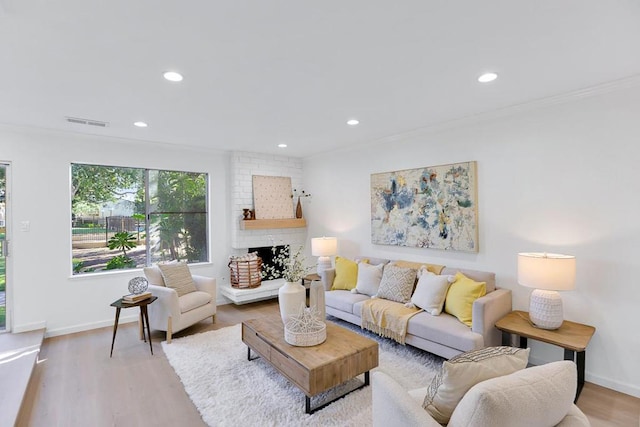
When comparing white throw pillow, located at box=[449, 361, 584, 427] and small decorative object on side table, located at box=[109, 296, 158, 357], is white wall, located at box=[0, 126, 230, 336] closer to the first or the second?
small decorative object on side table, located at box=[109, 296, 158, 357]

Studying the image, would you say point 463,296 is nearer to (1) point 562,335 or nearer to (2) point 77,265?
(1) point 562,335

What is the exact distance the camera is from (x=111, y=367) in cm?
304

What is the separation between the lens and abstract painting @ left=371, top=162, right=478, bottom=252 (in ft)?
11.4

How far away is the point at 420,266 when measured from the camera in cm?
378

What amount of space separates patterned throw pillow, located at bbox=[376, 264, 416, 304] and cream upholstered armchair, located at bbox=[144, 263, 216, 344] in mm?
2152

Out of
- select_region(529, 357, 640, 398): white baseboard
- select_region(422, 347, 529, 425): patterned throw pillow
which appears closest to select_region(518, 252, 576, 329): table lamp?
select_region(529, 357, 640, 398): white baseboard

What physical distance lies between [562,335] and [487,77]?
2.08 m

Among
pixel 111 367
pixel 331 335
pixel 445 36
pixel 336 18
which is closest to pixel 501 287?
pixel 331 335

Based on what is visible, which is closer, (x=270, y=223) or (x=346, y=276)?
(x=346, y=276)

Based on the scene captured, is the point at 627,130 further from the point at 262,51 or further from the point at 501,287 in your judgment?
the point at 262,51

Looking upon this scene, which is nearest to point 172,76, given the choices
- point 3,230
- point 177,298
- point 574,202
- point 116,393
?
point 177,298

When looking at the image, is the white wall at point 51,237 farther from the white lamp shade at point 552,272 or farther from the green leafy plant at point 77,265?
the white lamp shade at point 552,272

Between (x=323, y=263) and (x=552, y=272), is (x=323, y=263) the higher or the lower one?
the lower one

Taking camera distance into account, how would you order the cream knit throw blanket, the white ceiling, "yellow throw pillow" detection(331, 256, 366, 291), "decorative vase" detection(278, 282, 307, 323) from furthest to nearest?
"yellow throw pillow" detection(331, 256, 366, 291) < the cream knit throw blanket < "decorative vase" detection(278, 282, 307, 323) < the white ceiling
